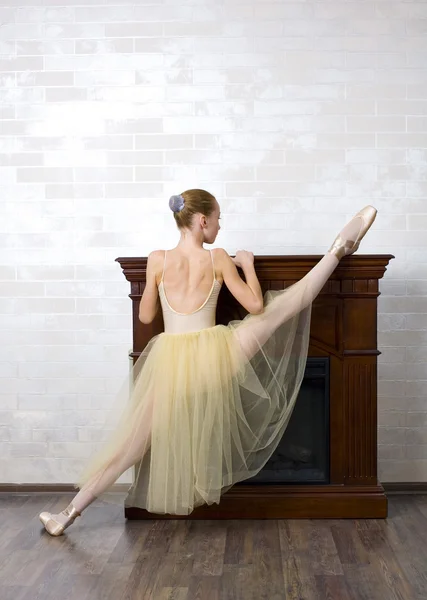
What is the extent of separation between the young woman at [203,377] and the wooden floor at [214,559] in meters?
0.17

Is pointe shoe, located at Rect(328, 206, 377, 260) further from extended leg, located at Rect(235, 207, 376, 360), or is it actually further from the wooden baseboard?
the wooden baseboard

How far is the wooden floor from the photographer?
295 centimetres

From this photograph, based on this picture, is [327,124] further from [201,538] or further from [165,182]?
[201,538]

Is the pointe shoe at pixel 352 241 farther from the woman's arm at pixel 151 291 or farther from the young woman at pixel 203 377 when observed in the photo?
the woman's arm at pixel 151 291

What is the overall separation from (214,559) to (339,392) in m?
1.08

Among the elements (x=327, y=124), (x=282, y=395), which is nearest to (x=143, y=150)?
(x=327, y=124)

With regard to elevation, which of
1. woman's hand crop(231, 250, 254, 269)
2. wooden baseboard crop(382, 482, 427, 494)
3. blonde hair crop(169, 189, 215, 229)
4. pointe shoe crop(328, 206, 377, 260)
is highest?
blonde hair crop(169, 189, 215, 229)

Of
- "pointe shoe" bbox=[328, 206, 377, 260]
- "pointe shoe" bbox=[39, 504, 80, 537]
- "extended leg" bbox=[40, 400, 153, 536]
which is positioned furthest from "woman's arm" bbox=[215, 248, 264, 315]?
"pointe shoe" bbox=[39, 504, 80, 537]

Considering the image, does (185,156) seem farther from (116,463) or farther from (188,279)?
(116,463)

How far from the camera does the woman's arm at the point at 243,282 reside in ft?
12.1

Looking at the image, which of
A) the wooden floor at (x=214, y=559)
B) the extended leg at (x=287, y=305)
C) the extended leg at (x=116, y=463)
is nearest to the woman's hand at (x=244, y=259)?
the extended leg at (x=287, y=305)

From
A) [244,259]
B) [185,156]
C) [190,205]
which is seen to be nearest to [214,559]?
[244,259]

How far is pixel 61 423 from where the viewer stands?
4641 millimetres

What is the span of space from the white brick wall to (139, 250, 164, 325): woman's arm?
77 centimetres
